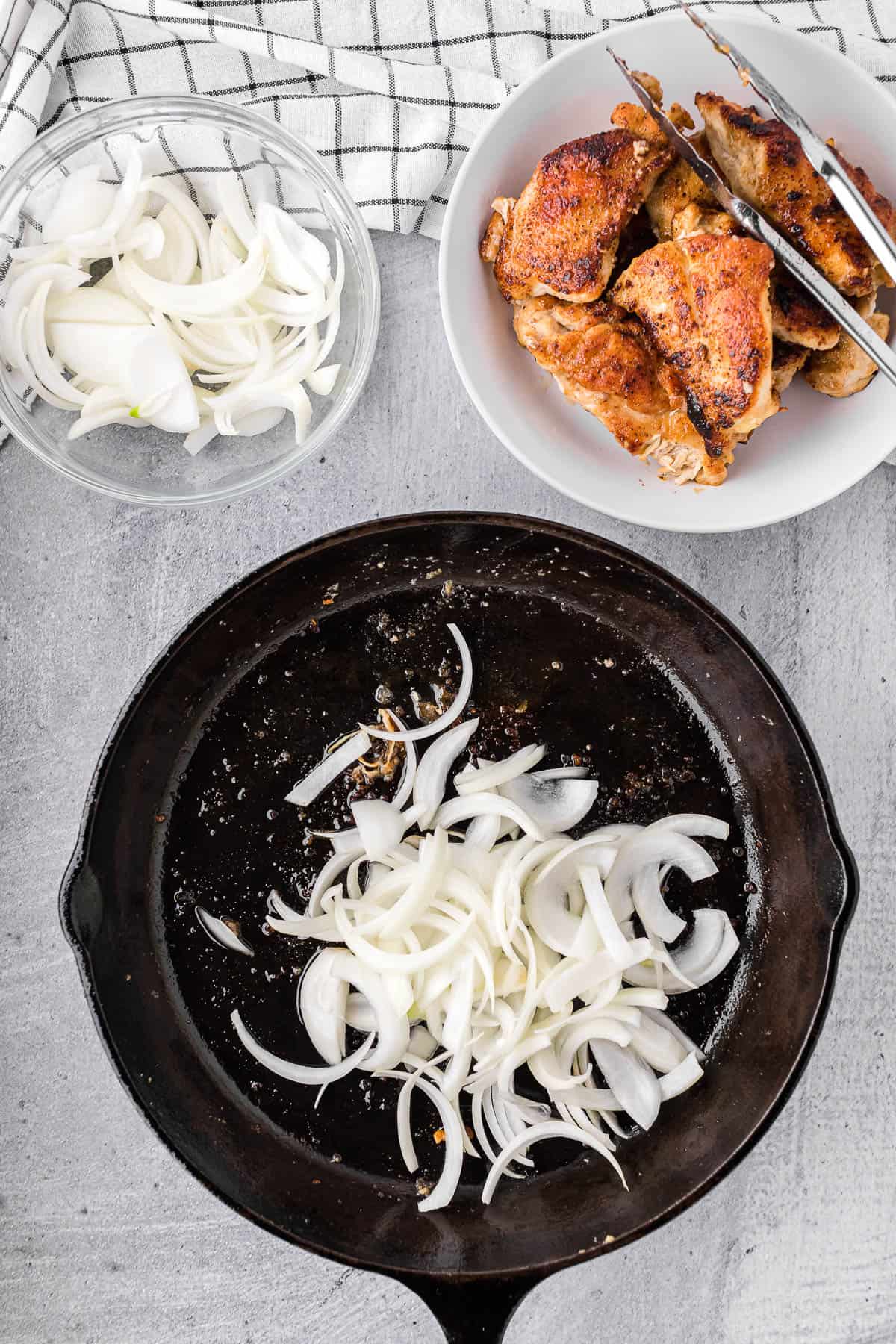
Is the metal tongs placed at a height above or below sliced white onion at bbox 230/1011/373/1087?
above

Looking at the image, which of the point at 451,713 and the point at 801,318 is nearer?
the point at 801,318

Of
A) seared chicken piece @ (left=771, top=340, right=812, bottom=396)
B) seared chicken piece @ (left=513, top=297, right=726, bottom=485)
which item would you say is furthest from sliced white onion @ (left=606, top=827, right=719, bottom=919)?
seared chicken piece @ (left=771, top=340, right=812, bottom=396)

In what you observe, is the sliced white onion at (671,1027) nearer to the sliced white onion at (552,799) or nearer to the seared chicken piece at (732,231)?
the sliced white onion at (552,799)

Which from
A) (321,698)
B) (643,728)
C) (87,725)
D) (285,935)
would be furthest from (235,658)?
(643,728)

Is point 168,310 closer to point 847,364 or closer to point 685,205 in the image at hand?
point 685,205

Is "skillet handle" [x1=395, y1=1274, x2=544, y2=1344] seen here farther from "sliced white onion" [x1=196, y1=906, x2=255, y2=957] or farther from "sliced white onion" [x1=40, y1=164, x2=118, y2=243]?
"sliced white onion" [x1=40, y1=164, x2=118, y2=243]

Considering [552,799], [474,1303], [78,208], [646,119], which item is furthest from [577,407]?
[474,1303]

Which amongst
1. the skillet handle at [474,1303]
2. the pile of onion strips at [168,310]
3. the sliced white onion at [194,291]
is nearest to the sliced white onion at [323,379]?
the pile of onion strips at [168,310]

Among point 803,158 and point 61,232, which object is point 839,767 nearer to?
point 803,158
